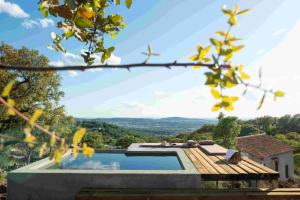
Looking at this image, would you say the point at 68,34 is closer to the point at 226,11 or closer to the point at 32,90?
the point at 226,11

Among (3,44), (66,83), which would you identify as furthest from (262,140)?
(3,44)

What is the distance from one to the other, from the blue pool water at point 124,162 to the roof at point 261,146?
53.6 ft

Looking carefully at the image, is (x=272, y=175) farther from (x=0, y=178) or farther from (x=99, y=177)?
(x=0, y=178)

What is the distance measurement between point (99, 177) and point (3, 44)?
13.1 meters

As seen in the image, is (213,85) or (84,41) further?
(84,41)

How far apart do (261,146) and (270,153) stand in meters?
0.97

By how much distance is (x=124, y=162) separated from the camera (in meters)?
11.8

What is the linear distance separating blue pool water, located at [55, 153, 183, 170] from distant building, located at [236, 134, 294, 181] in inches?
642

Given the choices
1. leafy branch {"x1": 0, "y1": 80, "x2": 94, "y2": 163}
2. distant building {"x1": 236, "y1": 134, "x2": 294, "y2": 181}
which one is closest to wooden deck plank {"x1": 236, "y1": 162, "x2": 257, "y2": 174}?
leafy branch {"x1": 0, "y1": 80, "x2": 94, "y2": 163}

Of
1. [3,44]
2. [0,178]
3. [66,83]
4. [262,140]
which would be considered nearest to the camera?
[0,178]

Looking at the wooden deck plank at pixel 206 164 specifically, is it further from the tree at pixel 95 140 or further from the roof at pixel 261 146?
the roof at pixel 261 146

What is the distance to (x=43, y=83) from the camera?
61.8 ft

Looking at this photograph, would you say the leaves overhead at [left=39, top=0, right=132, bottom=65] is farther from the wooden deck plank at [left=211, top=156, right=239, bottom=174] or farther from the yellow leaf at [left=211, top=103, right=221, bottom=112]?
the wooden deck plank at [left=211, top=156, right=239, bottom=174]

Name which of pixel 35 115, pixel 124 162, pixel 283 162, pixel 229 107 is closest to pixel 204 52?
pixel 229 107
